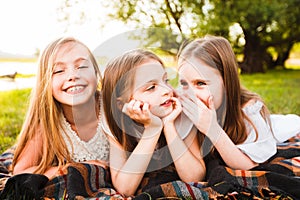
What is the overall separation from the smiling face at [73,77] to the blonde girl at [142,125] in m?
0.13

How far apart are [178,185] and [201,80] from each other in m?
0.58

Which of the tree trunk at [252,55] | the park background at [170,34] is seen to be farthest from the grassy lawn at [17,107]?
the tree trunk at [252,55]

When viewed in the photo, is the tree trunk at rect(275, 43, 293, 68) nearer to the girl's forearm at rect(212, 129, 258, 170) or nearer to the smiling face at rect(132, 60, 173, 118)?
the girl's forearm at rect(212, 129, 258, 170)

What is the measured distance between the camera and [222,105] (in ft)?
7.68

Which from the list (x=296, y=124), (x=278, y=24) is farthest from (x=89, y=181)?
(x=278, y=24)

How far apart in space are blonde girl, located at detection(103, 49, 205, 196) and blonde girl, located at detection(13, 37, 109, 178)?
17 cm

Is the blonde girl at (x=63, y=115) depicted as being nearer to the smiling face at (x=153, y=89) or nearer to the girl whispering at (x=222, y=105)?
the smiling face at (x=153, y=89)

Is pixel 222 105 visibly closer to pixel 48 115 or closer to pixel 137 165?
pixel 137 165

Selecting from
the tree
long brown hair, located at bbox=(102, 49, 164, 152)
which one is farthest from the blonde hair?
the tree

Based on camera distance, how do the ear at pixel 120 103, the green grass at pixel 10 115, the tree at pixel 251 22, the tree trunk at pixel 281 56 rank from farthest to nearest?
the tree trunk at pixel 281 56, the tree at pixel 251 22, the green grass at pixel 10 115, the ear at pixel 120 103

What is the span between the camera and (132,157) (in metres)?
2.05

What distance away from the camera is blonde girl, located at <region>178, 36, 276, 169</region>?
2152 mm

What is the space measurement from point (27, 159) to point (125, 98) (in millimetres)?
758

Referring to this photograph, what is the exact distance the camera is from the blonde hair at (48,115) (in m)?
2.30
